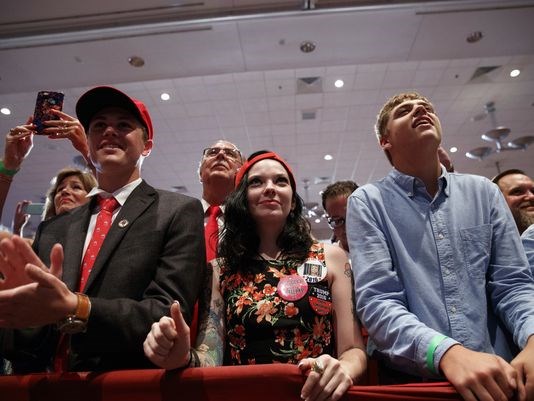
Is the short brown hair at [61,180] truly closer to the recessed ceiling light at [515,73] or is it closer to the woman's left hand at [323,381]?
the woman's left hand at [323,381]

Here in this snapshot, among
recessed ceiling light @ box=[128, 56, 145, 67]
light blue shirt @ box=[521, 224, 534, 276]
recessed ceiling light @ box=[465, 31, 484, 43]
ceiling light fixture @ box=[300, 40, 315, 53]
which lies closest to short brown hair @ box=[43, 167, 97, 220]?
recessed ceiling light @ box=[128, 56, 145, 67]

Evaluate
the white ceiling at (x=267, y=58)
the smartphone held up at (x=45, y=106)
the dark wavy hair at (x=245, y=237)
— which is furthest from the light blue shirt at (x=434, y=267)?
the white ceiling at (x=267, y=58)

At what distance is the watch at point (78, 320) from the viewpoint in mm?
931

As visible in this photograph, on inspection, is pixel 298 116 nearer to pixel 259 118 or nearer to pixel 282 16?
pixel 259 118

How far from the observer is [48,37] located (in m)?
4.27

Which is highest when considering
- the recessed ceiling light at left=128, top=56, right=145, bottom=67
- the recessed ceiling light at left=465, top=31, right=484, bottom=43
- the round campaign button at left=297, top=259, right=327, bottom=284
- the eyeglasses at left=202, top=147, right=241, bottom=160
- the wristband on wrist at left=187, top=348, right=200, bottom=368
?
the recessed ceiling light at left=465, top=31, right=484, bottom=43

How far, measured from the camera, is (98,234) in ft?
4.28

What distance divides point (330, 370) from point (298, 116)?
257 inches

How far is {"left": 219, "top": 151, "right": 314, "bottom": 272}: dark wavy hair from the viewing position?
1.55m

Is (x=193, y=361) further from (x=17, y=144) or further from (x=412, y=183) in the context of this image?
(x=17, y=144)

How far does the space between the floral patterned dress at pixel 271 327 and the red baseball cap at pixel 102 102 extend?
2.80 feet

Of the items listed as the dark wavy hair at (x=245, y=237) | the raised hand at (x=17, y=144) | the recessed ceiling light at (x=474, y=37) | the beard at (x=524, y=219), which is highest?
the recessed ceiling light at (x=474, y=37)

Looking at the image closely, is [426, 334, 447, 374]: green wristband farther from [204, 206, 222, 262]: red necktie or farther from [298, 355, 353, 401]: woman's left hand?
Result: [204, 206, 222, 262]: red necktie

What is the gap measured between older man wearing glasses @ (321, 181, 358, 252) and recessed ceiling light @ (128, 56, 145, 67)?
3.14m
